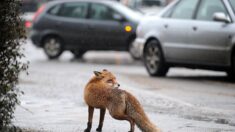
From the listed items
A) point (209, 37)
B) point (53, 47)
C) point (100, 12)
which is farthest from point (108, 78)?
point (53, 47)

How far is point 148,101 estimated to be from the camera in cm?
1299

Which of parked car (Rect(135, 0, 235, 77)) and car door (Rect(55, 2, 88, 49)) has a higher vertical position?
parked car (Rect(135, 0, 235, 77))

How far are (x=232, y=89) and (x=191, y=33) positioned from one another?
6.94ft

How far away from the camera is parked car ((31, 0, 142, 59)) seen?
23.3m

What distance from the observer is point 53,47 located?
2430 centimetres

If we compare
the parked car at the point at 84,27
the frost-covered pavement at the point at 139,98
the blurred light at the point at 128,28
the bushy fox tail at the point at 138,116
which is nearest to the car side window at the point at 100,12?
the parked car at the point at 84,27

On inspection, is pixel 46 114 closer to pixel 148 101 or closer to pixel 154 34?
pixel 148 101

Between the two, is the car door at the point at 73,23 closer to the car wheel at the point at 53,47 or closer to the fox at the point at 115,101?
the car wheel at the point at 53,47

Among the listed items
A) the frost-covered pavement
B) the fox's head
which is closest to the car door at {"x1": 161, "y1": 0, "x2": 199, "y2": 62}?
the frost-covered pavement

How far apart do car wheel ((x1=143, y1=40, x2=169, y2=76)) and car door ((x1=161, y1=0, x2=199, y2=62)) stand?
0.25 m

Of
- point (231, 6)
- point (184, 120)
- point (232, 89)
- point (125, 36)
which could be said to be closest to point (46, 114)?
point (184, 120)

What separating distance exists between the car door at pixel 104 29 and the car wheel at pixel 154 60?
516 cm

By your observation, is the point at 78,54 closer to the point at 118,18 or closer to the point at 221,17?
the point at 118,18

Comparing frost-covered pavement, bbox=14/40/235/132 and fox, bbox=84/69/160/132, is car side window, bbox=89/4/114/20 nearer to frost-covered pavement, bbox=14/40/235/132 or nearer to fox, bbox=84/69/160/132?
frost-covered pavement, bbox=14/40/235/132
